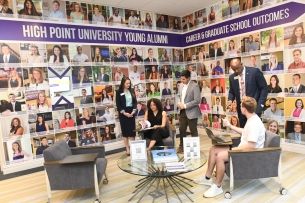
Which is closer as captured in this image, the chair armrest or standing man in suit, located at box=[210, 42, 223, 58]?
the chair armrest

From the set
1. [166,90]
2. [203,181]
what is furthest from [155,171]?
[166,90]

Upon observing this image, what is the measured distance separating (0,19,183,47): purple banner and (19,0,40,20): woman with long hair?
0.44 ft

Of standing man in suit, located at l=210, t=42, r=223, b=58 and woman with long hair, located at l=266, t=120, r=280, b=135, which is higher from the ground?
standing man in suit, located at l=210, t=42, r=223, b=58

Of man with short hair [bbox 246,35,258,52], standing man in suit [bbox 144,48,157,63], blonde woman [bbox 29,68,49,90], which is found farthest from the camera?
standing man in suit [bbox 144,48,157,63]

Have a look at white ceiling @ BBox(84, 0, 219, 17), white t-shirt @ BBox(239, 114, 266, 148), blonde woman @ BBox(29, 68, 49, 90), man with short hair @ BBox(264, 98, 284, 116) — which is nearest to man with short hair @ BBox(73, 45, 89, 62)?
blonde woman @ BBox(29, 68, 49, 90)

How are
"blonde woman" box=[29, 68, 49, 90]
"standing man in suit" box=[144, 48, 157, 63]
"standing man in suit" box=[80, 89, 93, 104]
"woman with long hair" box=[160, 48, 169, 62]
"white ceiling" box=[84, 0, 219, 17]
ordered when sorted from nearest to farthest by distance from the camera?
"blonde woman" box=[29, 68, 49, 90] < "standing man in suit" box=[80, 89, 93, 104] < "white ceiling" box=[84, 0, 219, 17] < "standing man in suit" box=[144, 48, 157, 63] < "woman with long hair" box=[160, 48, 169, 62]

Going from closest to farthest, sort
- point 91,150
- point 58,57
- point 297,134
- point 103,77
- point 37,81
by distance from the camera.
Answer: point 91,150, point 297,134, point 37,81, point 58,57, point 103,77

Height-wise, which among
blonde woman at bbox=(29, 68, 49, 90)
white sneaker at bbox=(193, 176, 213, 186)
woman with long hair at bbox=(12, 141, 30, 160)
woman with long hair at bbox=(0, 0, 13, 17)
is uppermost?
woman with long hair at bbox=(0, 0, 13, 17)

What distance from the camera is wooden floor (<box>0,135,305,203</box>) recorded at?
9.21 ft

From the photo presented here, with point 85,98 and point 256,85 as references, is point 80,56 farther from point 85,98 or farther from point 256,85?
point 256,85

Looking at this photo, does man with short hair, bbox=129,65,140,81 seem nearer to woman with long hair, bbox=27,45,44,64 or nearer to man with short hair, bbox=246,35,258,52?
woman with long hair, bbox=27,45,44,64

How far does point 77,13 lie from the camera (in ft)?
15.8

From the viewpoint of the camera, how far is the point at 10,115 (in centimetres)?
413

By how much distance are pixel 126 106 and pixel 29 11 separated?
2549mm
